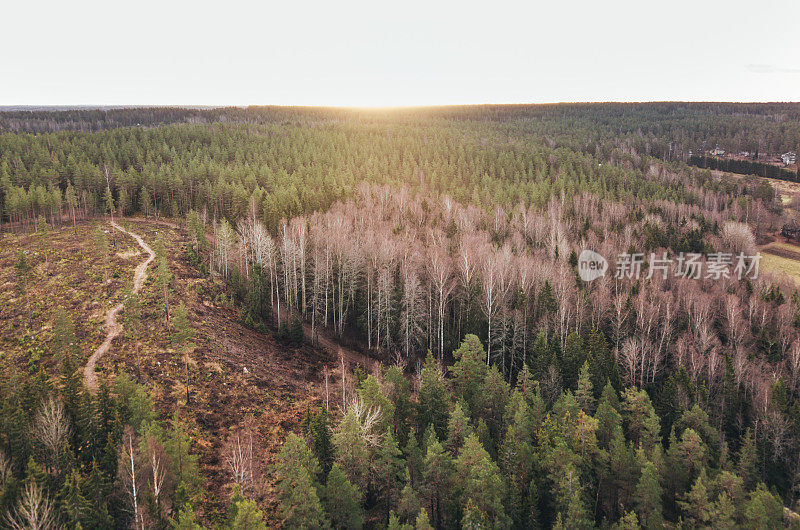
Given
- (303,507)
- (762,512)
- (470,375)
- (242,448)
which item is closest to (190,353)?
(242,448)

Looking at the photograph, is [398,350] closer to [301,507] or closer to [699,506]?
[301,507]

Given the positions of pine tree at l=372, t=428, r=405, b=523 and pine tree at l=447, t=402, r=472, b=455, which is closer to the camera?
pine tree at l=372, t=428, r=405, b=523

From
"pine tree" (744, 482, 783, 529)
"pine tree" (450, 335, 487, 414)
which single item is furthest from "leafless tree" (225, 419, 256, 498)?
"pine tree" (744, 482, 783, 529)

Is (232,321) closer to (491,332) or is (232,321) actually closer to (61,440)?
(61,440)

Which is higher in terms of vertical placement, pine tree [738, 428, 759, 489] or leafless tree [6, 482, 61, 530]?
leafless tree [6, 482, 61, 530]

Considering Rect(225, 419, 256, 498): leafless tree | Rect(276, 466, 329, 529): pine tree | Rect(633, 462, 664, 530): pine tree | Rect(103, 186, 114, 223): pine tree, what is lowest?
Rect(225, 419, 256, 498): leafless tree

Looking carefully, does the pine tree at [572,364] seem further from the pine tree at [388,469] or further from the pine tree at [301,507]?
the pine tree at [301,507]

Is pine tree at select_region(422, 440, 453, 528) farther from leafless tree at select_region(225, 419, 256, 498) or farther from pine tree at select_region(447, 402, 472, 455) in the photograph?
leafless tree at select_region(225, 419, 256, 498)
